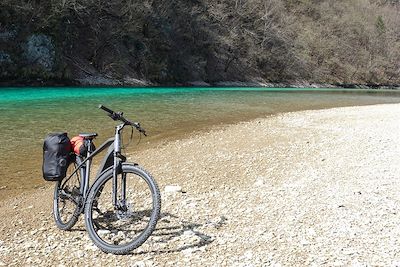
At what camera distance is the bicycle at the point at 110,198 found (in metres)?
4.53

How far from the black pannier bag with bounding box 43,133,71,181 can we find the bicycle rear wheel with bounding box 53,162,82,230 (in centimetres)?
20

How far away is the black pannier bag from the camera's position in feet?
16.4

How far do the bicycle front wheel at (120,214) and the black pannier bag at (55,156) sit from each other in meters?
0.66

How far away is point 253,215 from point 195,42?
62989mm

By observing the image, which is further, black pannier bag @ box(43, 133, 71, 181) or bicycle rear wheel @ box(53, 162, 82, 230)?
bicycle rear wheel @ box(53, 162, 82, 230)

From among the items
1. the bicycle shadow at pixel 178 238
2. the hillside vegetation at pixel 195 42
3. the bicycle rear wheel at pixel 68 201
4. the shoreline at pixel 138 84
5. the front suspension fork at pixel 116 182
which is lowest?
the bicycle shadow at pixel 178 238

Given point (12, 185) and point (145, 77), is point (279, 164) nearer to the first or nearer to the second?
point (12, 185)

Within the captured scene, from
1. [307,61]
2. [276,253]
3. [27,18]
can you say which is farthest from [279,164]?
[307,61]

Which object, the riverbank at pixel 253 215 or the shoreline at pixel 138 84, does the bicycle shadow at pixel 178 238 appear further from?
the shoreline at pixel 138 84

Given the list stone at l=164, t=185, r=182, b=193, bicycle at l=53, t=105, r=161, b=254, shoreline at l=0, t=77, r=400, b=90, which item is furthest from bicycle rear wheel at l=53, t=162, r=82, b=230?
shoreline at l=0, t=77, r=400, b=90

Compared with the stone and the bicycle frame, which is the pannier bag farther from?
the stone

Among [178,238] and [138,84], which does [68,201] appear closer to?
[178,238]

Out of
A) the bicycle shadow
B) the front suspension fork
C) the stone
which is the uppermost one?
the front suspension fork

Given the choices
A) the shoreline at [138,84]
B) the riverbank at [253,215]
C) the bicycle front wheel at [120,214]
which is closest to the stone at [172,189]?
the riverbank at [253,215]
